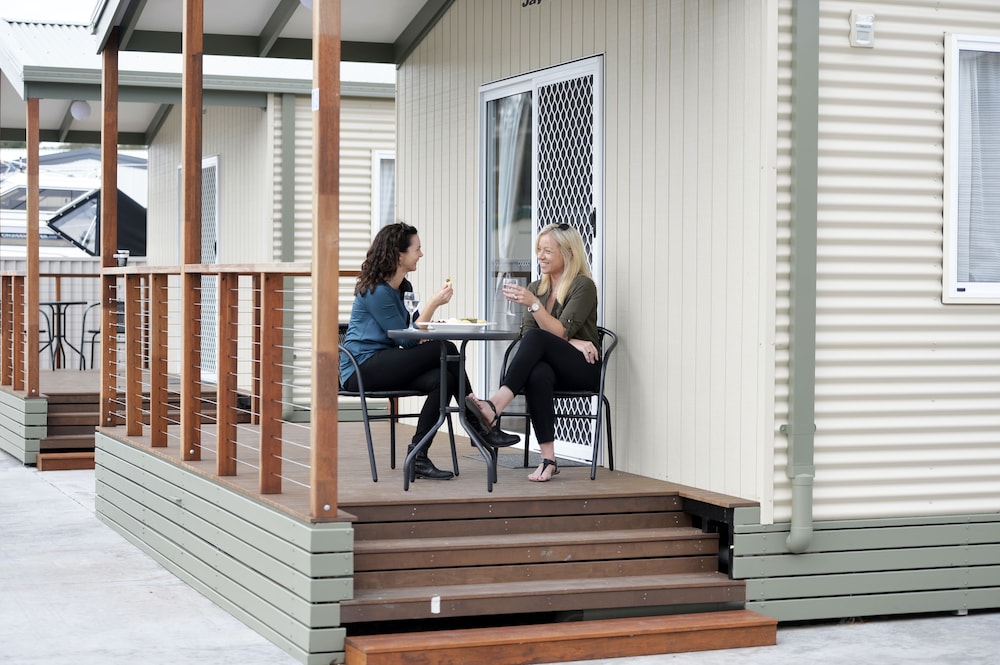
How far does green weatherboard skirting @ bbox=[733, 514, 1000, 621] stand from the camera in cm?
523

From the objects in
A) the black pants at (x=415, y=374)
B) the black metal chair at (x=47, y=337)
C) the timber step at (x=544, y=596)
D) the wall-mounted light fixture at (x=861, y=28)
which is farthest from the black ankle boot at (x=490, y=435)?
the black metal chair at (x=47, y=337)

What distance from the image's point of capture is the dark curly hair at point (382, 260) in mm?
5820

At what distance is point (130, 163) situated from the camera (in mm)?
23484

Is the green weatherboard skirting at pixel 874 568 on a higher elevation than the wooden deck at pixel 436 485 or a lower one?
lower

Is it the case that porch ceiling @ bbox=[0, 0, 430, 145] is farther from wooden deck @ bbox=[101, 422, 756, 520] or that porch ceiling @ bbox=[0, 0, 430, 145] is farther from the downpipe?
the downpipe

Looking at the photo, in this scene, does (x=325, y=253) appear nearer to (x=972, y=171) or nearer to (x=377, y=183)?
(x=972, y=171)

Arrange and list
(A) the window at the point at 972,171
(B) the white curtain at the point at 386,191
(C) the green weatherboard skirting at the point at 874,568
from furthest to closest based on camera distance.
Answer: (B) the white curtain at the point at 386,191, (A) the window at the point at 972,171, (C) the green weatherboard skirting at the point at 874,568

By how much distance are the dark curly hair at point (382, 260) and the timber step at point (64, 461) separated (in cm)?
485

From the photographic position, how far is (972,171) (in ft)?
18.2

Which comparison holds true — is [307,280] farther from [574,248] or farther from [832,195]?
[832,195]

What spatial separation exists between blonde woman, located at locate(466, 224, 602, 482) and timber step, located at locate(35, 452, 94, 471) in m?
4.92

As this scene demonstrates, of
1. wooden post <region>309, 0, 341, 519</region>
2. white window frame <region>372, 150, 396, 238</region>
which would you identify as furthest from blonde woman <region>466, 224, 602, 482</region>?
white window frame <region>372, 150, 396, 238</region>

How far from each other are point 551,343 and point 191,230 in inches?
76.8

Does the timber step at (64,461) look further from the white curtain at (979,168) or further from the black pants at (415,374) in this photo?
the white curtain at (979,168)
